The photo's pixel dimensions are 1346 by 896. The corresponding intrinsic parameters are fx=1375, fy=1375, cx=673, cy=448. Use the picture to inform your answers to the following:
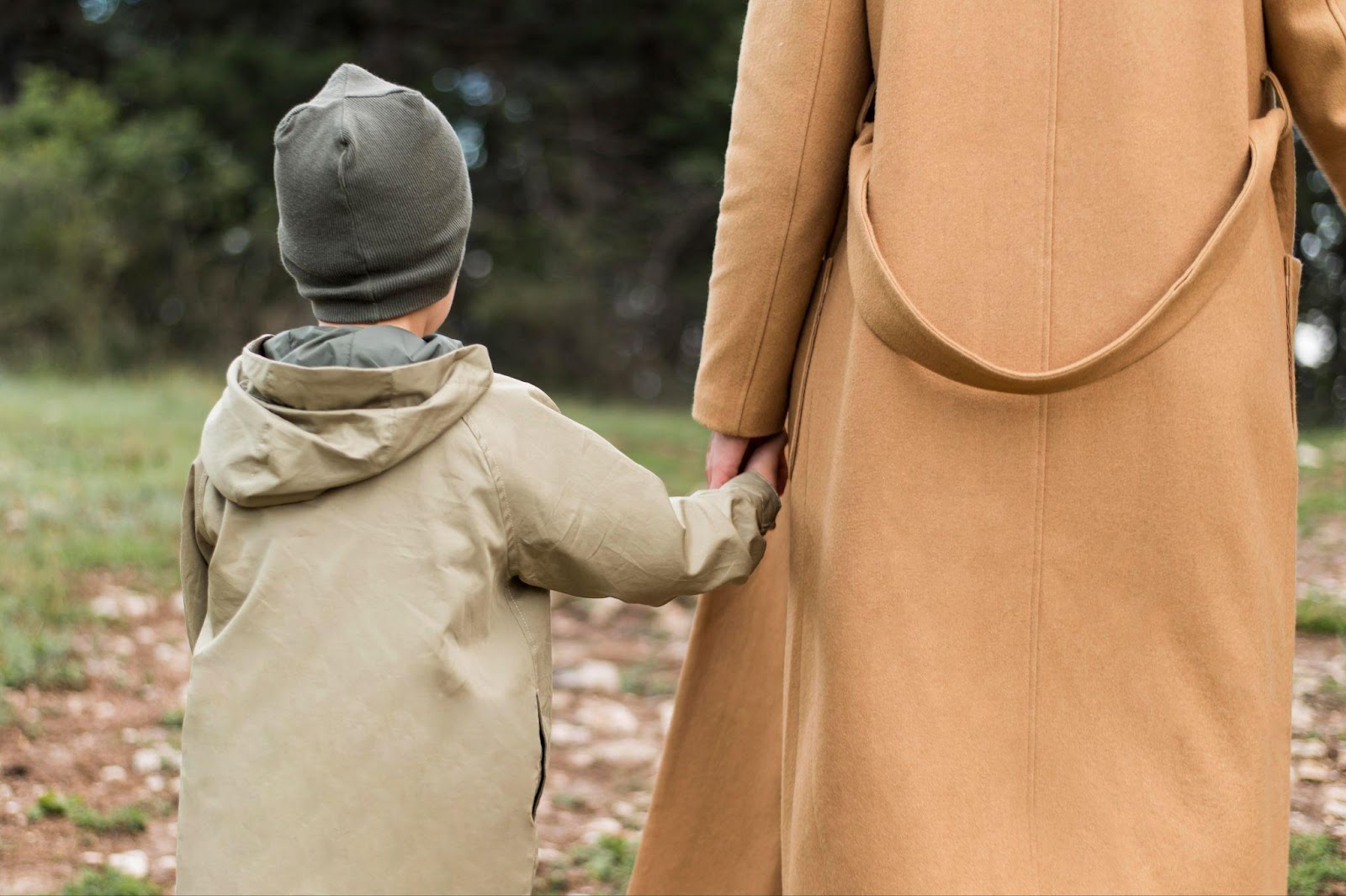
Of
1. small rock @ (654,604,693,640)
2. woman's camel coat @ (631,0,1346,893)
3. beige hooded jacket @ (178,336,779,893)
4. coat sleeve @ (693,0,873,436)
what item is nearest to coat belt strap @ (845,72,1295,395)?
woman's camel coat @ (631,0,1346,893)

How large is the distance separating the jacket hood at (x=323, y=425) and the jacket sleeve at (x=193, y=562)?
117mm

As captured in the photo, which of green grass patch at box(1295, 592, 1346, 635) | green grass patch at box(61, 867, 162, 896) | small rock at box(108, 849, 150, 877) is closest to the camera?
green grass patch at box(61, 867, 162, 896)

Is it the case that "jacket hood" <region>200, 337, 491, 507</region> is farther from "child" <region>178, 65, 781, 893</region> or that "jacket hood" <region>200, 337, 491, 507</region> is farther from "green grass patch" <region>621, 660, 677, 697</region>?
"green grass patch" <region>621, 660, 677, 697</region>

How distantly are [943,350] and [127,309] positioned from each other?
12640 mm

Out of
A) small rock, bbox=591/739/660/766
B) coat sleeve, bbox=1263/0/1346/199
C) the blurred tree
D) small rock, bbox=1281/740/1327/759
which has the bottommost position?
small rock, bbox=591/739/660/766

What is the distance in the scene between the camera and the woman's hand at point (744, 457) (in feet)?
6.28

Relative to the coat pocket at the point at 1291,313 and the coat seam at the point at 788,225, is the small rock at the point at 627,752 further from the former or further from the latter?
the coat pocket at the point at 1291,313

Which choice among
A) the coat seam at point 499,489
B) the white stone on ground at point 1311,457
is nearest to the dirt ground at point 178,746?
the coat seam at point 499,489

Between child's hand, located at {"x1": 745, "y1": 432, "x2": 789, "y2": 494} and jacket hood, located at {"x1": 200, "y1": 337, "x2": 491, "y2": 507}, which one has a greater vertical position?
jacket hood, located at {"x1": 200, "y1": 337, "x2": 491, "y2": 507}

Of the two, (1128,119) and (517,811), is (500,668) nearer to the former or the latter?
(517,811)

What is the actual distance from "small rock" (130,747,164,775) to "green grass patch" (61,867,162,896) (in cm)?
57

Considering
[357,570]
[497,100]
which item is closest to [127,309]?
[497,100]

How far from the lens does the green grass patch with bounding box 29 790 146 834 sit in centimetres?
286

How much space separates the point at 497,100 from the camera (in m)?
17.2
